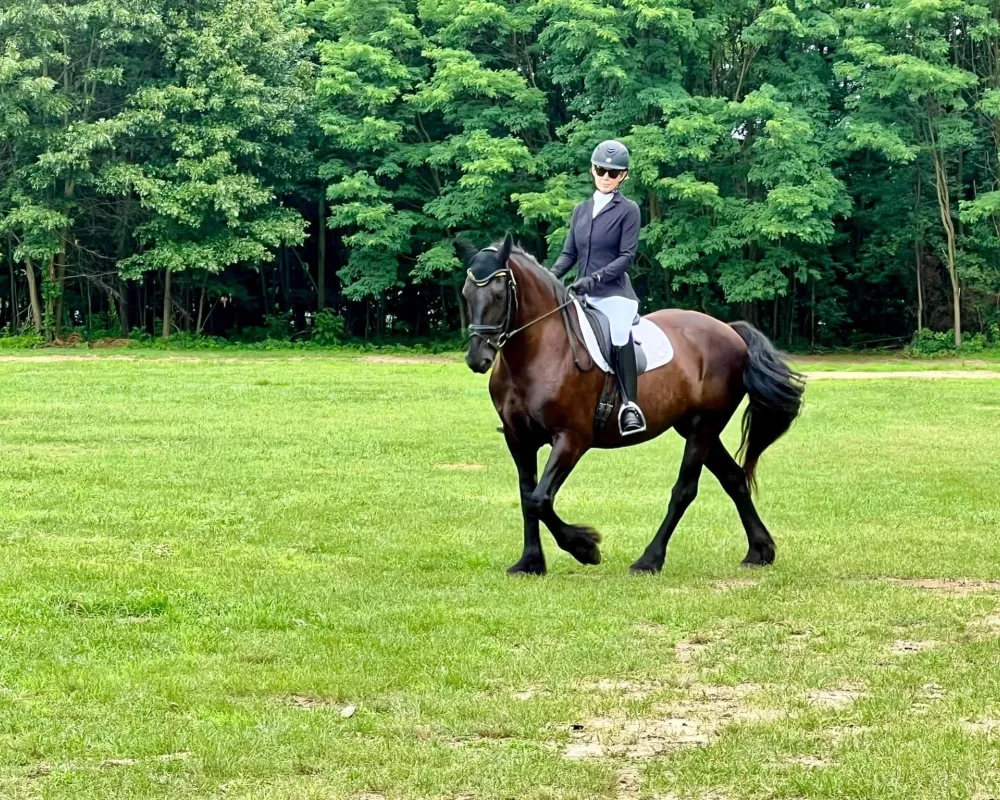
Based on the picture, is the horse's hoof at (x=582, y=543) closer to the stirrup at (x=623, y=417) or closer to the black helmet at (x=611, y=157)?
the stirrup at (x=623, y=417)

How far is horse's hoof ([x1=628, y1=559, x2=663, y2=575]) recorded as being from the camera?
10.1 meters

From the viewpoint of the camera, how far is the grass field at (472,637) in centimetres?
553

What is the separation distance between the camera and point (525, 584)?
9.49 meters

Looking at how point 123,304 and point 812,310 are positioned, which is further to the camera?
point 812,310

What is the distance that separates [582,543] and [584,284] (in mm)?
1832

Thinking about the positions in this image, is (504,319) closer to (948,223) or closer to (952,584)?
(952,584)

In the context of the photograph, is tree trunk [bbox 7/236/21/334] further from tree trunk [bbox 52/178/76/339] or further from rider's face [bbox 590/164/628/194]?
rider's face [bbox 590/164/628/194]

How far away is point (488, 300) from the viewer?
30.9 ft

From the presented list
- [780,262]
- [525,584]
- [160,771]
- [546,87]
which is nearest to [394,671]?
[160,771]

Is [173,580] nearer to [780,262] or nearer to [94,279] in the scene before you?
[780,262]

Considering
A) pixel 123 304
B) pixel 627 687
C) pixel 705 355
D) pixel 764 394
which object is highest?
pixel 123 304

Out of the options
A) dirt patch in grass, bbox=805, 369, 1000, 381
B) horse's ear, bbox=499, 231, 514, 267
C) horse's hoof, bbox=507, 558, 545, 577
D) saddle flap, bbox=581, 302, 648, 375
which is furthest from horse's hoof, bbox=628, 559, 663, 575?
dirt patch in grass, bbox=805, 369, 1000, 381

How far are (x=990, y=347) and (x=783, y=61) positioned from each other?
10806 mm

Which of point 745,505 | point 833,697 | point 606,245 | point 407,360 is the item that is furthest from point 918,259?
point 833,697
